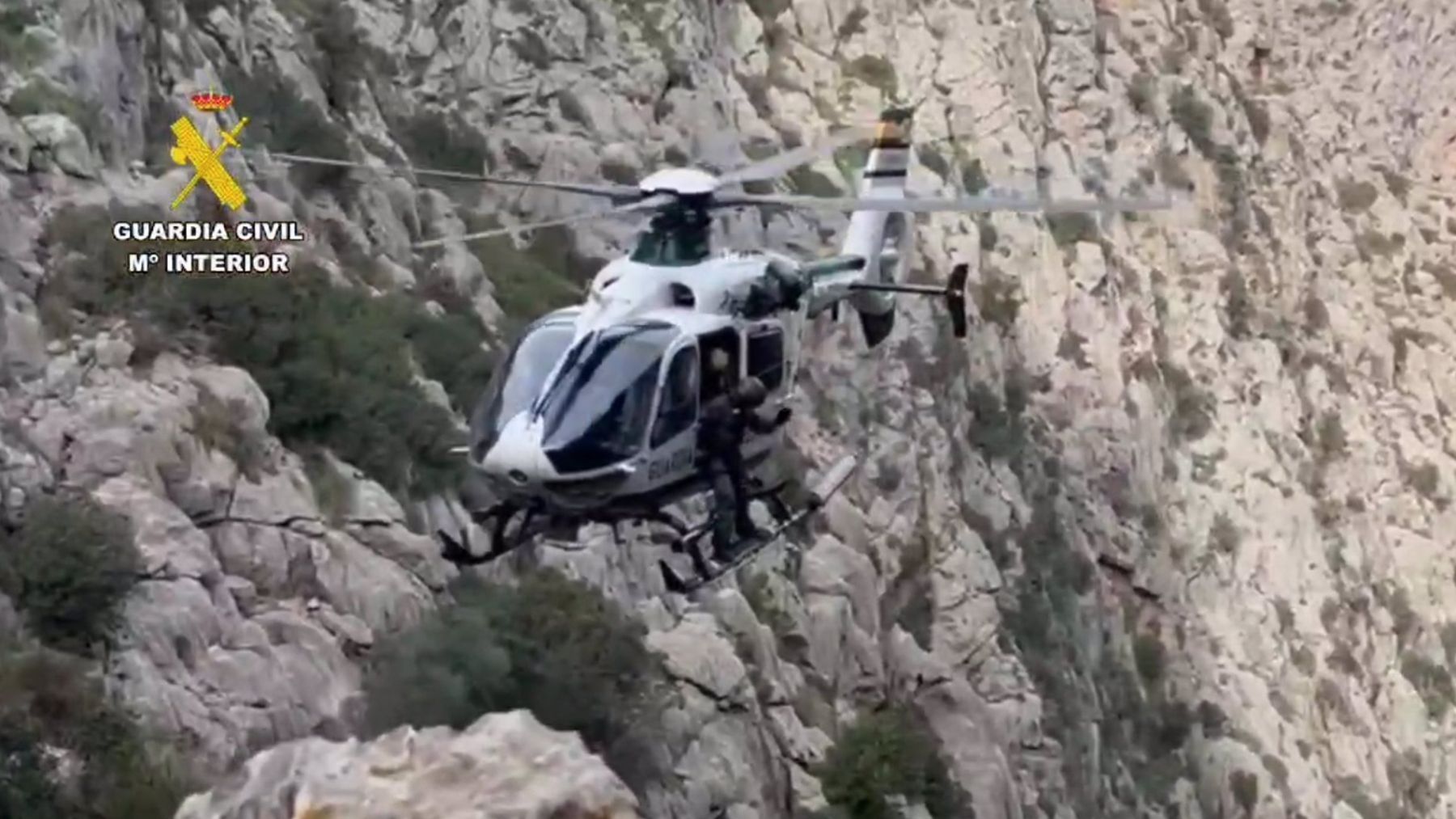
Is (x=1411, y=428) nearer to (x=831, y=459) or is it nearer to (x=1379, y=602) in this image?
(x=1379, y=602)

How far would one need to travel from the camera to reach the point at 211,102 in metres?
17.0

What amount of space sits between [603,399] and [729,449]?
1406 mm

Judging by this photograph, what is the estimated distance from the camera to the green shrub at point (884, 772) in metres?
17.8

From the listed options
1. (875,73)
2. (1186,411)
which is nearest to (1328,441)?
(1186,411)

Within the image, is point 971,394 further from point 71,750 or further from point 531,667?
point 71,750

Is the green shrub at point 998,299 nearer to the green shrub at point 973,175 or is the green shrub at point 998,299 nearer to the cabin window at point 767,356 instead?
the green shrub at point 973,175

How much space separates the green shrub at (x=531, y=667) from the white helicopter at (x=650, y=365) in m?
0.78

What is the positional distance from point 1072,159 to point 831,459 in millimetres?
14347

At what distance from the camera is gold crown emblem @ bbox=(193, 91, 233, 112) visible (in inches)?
666

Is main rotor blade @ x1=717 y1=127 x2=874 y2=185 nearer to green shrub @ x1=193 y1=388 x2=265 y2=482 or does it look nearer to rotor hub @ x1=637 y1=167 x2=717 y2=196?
rotor hub @ x1=637 y1=167 x2=717 y2=196

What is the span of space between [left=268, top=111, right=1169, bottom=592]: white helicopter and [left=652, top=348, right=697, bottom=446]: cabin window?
0.01 meters

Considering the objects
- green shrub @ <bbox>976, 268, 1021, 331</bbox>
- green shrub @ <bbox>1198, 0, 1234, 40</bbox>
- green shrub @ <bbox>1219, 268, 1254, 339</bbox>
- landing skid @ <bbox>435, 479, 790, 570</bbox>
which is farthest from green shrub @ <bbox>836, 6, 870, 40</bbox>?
landing skid @ <bbox>435, 479, 790, 570</bbox>

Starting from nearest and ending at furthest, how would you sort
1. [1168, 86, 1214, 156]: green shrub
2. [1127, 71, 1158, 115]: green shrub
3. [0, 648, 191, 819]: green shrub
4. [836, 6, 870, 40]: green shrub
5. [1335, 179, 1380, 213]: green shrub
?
[0, 648, 191, 819]: green shrub, [836, 6, 870, 40]: green shrub, [1127, 71, 1158, 115]: green shrub, [1168, 86, 1214, 156]: green shrub, [1335, 179, 1380, 213]: green shrub

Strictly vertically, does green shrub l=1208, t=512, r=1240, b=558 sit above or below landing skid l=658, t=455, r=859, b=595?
below
